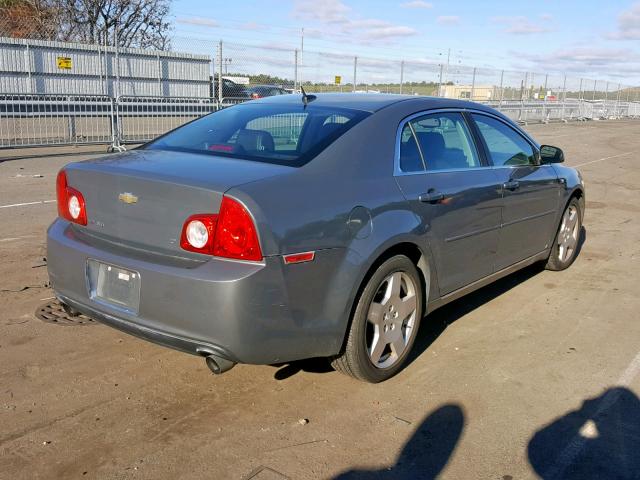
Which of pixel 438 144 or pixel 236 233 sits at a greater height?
pixel 438 144

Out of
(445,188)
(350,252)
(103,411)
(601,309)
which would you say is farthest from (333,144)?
(601,309)

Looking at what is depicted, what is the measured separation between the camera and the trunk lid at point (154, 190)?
2939 mm

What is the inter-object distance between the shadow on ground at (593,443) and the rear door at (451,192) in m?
1.14

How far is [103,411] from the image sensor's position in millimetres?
3195

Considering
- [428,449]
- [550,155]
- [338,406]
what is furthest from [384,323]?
[550,155]

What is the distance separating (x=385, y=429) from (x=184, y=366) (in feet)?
4.29

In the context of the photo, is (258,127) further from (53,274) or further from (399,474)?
(399,474)

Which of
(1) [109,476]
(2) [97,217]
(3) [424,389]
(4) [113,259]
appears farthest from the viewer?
(3) [424,389]

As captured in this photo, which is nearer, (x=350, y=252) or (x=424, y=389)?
(x=350, y=252)

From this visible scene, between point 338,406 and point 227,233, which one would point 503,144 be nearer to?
point 338,406

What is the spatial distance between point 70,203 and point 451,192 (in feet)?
7.48

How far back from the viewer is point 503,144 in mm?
4844

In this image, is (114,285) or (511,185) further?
(511,185)

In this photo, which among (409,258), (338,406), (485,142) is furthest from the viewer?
(485,142)
